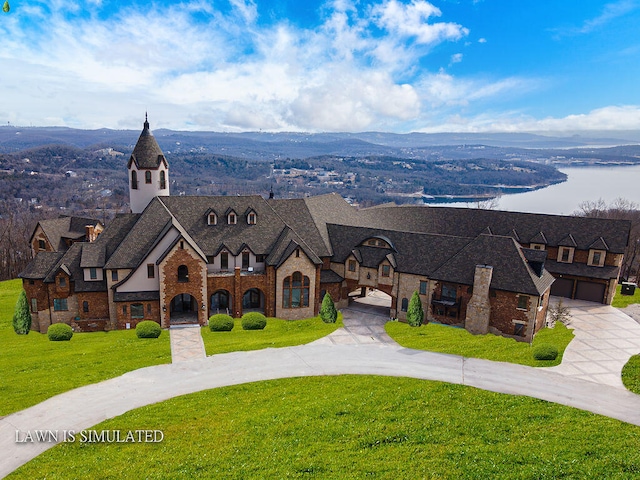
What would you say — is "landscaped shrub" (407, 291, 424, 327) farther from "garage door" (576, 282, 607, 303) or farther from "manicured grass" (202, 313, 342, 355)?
"garage door" (576, 282, 607, 303)

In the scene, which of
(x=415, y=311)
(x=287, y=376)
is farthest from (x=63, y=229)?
(x=415, y=311)

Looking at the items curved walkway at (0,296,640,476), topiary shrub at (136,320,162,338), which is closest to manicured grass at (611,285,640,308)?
curved walkway at (0,296,640,476)

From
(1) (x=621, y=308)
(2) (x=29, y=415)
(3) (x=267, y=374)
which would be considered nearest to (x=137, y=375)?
(2) (x=29, y=415)

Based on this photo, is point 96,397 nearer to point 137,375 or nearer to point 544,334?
point 137,375

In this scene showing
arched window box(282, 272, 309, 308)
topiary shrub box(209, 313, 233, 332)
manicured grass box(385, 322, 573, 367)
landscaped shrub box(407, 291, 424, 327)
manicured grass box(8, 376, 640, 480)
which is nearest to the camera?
manicured grass box(8, 376, 640, 480)

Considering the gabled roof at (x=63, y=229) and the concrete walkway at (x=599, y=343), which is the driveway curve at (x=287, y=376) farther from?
the gabled roof at (x=63, y=229)

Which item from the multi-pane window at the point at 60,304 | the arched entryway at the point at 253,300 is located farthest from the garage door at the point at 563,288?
the multi-pane window at the point at 60,304

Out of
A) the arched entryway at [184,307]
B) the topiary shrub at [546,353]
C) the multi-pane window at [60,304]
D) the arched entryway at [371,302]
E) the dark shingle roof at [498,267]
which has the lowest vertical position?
the arched entryway at [371,302]

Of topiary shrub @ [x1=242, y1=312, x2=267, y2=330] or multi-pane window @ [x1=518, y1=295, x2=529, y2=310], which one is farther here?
topiary shrub @ [x1=242, y1=312, x2=267, y2=330]
